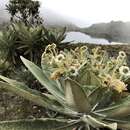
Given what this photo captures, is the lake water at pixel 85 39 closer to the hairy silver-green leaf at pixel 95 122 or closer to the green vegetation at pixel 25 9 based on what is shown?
the green vegetation at pixel 25 9

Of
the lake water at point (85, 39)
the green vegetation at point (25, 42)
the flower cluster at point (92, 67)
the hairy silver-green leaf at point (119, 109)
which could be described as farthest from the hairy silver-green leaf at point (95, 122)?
the lake water at point (85, 39)

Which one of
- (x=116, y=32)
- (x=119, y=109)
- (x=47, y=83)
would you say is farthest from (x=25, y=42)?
(x=119, y=109)

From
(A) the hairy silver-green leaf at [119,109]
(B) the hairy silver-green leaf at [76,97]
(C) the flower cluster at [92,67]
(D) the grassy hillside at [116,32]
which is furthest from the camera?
(D) the grassy hillside at [116,32]

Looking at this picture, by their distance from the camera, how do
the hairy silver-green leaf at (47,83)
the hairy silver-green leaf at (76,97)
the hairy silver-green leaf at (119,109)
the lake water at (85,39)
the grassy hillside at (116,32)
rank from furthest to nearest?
the grassy hillside at (116,32), the lake water at (85,39), the hairy silver-green leaf at (47,83), the hairy silver-green leaf at (119,109), the hairy silver-green leaf at (76,97)

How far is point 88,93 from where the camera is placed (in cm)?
592

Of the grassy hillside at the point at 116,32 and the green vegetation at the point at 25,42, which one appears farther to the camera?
the grassy hillside at the point at 116,32

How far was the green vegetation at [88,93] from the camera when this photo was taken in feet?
18.9

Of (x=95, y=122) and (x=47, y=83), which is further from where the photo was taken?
(x=47, y=83)

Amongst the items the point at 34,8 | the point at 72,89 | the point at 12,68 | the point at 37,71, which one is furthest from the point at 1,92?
Answer: the point at 34,8

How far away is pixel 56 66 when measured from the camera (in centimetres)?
616

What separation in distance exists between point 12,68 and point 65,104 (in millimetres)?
7012

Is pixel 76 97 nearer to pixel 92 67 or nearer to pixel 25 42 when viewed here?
pixel 92 67

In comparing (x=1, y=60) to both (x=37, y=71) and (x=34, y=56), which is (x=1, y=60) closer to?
(x=34, y=56)

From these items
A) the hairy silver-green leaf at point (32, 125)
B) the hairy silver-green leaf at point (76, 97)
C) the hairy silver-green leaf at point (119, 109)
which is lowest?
the hairy silver-green leaf at point (32, 125)
